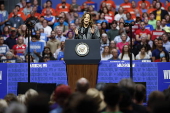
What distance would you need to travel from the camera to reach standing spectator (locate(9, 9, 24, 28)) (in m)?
18.9

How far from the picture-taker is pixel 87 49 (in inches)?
396

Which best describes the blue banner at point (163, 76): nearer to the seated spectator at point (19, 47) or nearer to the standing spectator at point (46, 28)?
the seated spectator at point (19, 47)

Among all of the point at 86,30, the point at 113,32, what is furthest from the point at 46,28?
the point at 86,30

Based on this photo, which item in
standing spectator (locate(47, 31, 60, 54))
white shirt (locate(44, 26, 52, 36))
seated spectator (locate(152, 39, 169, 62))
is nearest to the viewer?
seated spectator (locate(152, 39, 169, 62))

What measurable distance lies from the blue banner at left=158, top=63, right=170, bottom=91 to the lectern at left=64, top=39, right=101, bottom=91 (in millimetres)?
2304

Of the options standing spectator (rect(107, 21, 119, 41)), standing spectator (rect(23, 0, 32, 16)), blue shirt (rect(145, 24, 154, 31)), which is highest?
standing spectator (rect(23, 0, 32, 16))

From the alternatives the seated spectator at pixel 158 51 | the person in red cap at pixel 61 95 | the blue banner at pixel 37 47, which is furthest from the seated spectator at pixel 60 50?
the person in red cap at pixel 61 95

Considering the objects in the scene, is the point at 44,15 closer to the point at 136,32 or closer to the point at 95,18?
the point at 95,18

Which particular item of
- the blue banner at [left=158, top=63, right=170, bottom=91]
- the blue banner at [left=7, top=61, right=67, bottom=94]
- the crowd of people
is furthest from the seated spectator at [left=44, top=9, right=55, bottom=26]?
the crowd of people

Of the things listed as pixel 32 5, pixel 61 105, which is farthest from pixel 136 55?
pixel 61 105

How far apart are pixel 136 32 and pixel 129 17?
90 cm

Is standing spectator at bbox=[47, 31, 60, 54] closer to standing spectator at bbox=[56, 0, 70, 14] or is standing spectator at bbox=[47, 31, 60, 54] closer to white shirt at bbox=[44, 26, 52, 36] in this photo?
white shirt at bbox=[44, 26, 52, 36]

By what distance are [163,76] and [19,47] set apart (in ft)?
20.1

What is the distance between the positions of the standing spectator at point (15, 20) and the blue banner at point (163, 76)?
8543 millimetres
